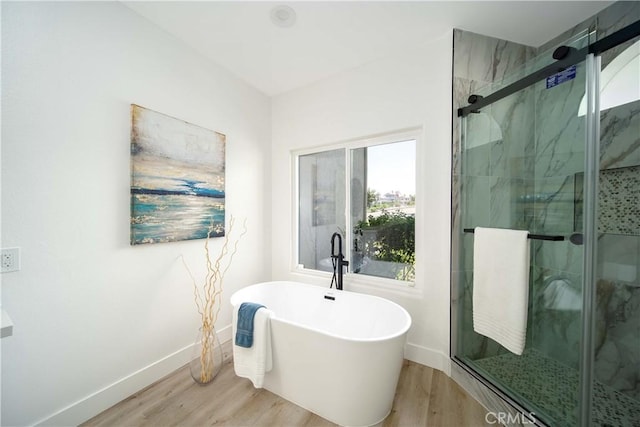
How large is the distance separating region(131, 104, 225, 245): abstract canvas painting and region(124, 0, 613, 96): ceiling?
0.73 metres

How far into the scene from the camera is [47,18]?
1.43 meters

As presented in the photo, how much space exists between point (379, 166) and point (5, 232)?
2.60m

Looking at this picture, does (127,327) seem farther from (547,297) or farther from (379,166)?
(547,297)

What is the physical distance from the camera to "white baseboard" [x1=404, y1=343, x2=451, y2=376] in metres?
2.06

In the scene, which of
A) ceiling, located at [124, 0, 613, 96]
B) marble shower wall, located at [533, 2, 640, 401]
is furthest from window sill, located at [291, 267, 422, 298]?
ceiling, located at [124, 0, 613, 96]

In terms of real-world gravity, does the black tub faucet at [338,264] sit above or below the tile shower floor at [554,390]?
above

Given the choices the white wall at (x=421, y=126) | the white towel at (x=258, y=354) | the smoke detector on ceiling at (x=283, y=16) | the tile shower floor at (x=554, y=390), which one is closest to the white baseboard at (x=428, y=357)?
the white wall at (x=421, y=126)

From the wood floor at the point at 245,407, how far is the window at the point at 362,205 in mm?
888

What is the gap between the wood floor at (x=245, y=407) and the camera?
1.57m

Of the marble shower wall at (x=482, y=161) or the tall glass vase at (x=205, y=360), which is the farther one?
the tall glass vase at (x=205, y=360)

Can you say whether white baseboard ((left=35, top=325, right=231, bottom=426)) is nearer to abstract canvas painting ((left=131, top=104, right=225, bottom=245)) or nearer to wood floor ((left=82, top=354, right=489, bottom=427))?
wood floor ((left=82, top=354, right=489, bottom=427))

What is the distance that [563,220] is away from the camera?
1445mm

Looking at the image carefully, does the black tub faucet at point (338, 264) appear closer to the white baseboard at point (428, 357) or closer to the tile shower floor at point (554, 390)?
the white baseboard at point (428, 357)

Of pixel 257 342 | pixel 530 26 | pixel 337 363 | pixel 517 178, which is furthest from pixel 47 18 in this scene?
pixel 530 26
